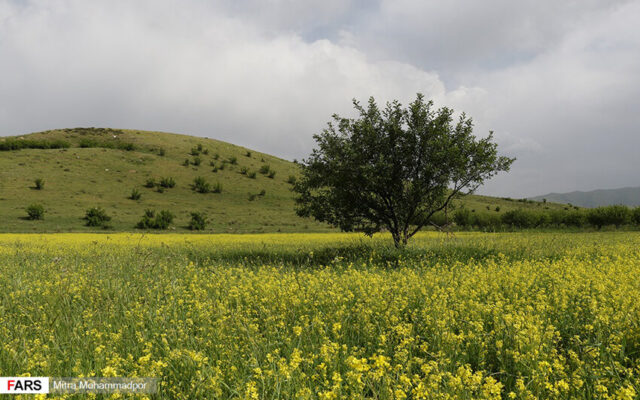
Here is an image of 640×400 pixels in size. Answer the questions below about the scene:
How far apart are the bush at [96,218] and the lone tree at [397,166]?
36423 mm

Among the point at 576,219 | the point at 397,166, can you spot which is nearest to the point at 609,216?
the point at 576,219

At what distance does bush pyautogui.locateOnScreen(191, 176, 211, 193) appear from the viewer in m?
64.7

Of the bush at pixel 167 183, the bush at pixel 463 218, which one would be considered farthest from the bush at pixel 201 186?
the bush at pixel 463 218

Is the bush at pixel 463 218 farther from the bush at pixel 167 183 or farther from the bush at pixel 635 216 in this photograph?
the bush at pixel 167 183

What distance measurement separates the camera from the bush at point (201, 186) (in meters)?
64.7

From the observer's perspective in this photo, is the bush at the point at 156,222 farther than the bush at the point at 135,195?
No

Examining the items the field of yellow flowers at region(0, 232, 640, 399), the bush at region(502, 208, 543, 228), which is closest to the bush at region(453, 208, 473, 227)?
the bush at region(502, 208, 543, 228)

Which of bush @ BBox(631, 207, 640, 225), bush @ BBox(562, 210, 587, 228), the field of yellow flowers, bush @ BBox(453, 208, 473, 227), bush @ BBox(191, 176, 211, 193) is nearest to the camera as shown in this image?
the field of yellow flowers

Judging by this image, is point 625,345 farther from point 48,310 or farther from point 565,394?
point 48,310

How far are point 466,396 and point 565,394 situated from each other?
129cm

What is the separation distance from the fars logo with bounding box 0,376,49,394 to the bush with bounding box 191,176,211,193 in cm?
6346

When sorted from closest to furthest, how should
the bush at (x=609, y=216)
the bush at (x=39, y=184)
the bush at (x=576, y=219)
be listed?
1. the bush at (x=609, y=216)
2. the bush at (x=576, y=219)
3. the bush at (x=39, y=184)

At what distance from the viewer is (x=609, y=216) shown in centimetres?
4069

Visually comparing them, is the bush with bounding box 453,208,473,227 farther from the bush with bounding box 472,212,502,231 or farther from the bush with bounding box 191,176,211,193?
the bush with bounding box 191,176,211,193
